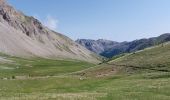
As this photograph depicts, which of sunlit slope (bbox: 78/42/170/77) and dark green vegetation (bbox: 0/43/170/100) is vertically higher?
sunlit slope (bbox: 78/42/170/77)

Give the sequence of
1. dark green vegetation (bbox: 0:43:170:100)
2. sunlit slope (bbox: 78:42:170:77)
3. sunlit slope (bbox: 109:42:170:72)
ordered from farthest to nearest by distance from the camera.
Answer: sunlit slope (bbox: 109:42:170:72)
sunlit slope (bbox: 78:42:170:77)
dark green vegetation (bbox: 0:43:170:100)

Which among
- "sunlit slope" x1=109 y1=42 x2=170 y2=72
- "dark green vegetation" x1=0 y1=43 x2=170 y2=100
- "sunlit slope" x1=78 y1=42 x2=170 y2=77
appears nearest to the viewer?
"dark green vegetation" x1=0 y1=43 x2=170 y2=100

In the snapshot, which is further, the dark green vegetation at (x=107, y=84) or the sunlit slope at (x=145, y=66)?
the sunlit slope at (x=145, y=66)

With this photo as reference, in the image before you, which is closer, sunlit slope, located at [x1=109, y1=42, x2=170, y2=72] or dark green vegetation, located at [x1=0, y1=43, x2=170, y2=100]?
dark green vegetation, located at [x1=0, y1=43, x2=170, y2=100]

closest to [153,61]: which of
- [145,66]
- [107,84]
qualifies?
[145,66]

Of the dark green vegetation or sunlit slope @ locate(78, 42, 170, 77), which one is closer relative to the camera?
the dark green vegetation

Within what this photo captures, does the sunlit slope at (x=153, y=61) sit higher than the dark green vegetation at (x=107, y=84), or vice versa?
the sunlit slope at (x=153, y=61)

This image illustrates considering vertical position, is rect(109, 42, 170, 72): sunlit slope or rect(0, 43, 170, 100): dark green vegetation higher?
rect(109, 42, 170, 72): sunlit slope

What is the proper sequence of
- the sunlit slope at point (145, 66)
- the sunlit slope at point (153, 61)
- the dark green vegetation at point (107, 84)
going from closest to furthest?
1. the dark green vegetation at point (107, 84)
2. the sunlit slope at point (145, 66)
3. the sunlit slope at point (153, 61)

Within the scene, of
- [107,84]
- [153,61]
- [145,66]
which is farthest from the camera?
[153,61]

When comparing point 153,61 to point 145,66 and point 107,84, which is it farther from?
point 107,84

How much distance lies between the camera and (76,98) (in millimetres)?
40750

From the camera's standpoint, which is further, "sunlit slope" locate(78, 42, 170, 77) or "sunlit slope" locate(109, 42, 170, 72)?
"sunlit slope" locate(109, 42, 170, 72)

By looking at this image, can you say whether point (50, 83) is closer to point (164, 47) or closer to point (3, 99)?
point (3, 99)
